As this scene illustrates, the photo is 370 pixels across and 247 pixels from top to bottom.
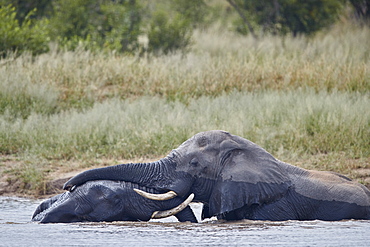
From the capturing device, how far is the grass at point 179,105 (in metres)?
9.44

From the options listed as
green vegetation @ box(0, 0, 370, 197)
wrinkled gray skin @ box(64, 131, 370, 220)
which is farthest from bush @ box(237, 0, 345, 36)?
wrinkled gray skin @ box(64, 131, 370, 220)

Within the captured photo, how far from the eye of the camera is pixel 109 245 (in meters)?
5.00

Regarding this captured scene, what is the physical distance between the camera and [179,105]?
1141cm

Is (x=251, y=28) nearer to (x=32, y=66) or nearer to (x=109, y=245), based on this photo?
(x=32, y=66)

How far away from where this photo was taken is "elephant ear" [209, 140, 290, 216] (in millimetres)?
5613

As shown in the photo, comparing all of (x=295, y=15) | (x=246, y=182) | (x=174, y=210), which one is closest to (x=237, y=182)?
(x=246, y=182)

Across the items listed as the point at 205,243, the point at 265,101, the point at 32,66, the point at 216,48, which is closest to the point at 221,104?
the point at 265,101

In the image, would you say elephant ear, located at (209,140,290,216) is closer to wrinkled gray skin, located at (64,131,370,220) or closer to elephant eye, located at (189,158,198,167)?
wrinkled gray skin, located at (64,131,370,220)

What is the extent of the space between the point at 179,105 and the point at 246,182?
586 centimetres

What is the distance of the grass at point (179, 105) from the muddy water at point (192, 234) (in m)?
2.93

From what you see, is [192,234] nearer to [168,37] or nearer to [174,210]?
[174,210]

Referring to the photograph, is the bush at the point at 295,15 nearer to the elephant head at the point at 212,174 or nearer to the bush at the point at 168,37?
the bush at the point at 168,37

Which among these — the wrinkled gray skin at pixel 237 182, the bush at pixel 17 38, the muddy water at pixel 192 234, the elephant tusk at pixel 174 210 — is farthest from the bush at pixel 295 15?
the elephant tusk at pixel 174 210

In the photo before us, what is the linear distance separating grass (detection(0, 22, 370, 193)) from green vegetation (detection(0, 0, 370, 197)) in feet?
0.07
